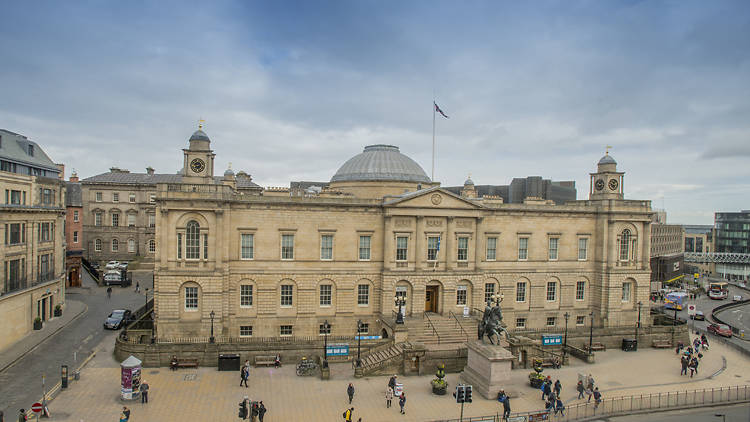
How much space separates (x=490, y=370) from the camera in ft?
98.4

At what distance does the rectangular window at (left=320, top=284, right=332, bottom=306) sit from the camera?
40812 millimetres

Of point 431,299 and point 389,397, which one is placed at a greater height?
point 431,299

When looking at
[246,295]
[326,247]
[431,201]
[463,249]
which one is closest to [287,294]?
[246,295]

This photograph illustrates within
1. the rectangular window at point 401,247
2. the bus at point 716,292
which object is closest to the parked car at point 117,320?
the rectangular window at point 401,247

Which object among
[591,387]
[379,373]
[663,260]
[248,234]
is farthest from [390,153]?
[663,260]

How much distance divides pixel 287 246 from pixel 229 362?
10.3 m

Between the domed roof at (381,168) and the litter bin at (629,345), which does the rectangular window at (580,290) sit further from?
the domed roof at (381,168)

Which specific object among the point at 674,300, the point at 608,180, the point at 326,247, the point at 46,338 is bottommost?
the point at 674,300

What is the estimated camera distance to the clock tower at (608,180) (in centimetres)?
4622

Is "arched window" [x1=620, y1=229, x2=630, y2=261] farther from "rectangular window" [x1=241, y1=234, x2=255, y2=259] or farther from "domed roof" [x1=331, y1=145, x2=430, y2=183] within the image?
"rectangular window" [x1=241, y1=234, x2=255, y2=259]

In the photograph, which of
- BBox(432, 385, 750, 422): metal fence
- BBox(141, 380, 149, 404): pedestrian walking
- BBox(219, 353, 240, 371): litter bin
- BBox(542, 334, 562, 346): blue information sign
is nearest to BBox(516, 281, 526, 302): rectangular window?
BBox(542, 334, 562, 346): blue information sign

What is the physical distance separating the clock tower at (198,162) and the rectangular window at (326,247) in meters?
10.0

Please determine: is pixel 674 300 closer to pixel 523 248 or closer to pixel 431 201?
pixel 523 248

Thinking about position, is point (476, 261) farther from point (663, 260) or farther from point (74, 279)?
point (663, 260)
